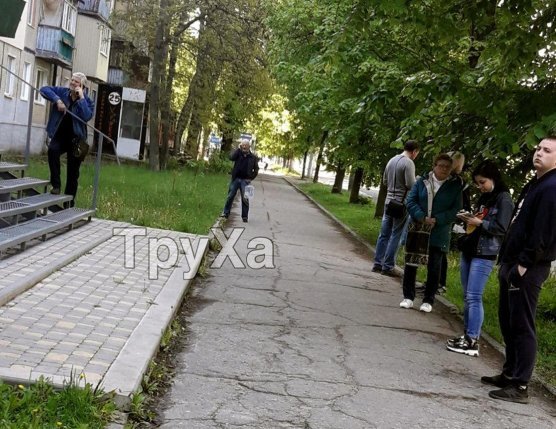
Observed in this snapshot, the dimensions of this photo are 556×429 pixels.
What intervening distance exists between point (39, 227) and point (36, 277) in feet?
6.74

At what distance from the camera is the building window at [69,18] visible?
33.3m

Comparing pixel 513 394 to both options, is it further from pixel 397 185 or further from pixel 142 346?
pixel 397 185

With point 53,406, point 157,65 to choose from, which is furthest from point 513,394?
point 157,65

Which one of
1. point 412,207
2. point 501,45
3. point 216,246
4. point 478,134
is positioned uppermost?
point 501,45

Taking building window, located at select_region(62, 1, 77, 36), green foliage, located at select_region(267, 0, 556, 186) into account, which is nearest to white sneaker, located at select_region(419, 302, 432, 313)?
green foliage, located at select_region(267, 0, 556, 186)

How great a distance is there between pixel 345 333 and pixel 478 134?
11.1 ft

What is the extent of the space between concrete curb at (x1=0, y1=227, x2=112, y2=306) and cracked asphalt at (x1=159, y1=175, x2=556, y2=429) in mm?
1483

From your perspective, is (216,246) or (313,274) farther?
(216,246)

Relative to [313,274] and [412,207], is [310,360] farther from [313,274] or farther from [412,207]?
[313,274]

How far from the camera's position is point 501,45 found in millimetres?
9203

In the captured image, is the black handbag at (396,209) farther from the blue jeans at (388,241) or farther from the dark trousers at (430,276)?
the dark trousers at (430,276)

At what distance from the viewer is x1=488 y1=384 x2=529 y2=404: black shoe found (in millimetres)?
5742

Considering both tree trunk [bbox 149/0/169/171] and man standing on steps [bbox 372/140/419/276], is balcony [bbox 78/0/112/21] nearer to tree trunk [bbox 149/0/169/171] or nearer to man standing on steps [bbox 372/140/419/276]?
tree trunk [bbox 149/0/169/171]

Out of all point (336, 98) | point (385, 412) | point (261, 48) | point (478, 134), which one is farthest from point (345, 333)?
point (261, 48)
